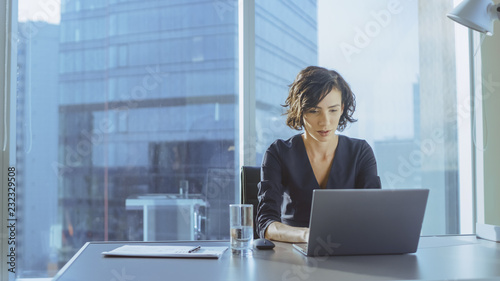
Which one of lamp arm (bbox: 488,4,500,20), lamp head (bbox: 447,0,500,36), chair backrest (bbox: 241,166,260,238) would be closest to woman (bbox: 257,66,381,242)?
chair backrest (bbox: 241,166,260,238)

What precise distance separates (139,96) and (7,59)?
2.53 ft

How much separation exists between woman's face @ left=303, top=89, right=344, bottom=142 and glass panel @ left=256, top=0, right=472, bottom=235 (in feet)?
3.51

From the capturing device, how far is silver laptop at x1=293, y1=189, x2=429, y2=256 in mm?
1252

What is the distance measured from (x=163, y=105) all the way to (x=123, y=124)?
27 cm

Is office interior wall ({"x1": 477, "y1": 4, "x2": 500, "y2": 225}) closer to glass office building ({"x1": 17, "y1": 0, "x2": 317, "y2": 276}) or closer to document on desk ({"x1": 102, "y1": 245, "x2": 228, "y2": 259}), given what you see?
glass office building ({"x1": 17, "y1": 0, "x2": 317, "y2": 276})

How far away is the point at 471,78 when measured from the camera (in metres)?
3.36

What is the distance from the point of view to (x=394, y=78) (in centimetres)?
328

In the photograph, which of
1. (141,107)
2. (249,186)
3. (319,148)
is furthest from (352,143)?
(141,107)

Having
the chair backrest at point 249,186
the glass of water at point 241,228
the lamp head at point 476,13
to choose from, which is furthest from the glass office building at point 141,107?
the glass of water at point 241,228

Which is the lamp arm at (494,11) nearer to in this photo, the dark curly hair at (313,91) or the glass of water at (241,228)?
the dark curly hair at (313,91)

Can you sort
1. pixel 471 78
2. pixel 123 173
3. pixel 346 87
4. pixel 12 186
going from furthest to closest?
1. pixel 471 78
2. pixel 123 173
3. pixel 12 186
4. pixel 346 87

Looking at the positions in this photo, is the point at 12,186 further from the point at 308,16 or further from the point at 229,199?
the point at 308,16

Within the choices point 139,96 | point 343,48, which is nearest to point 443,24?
point 343,48

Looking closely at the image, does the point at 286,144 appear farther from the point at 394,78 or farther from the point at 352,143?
the point at 394,78
